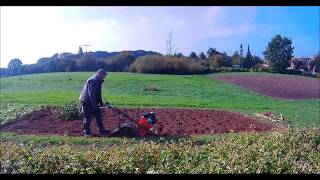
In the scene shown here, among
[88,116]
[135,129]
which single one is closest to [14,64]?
[135,129]

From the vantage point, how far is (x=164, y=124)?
518 inches

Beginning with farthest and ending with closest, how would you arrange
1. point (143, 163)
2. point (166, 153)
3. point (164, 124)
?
1. point (164, 124)
2. point (166, 153)
3. point (143, 163)

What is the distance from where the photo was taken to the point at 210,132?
12188mm

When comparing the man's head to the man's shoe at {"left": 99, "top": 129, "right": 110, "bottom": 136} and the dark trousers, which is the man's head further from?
the man's shoe at {"left": 99, "top": 129, "right": 110, "bottom": 136}

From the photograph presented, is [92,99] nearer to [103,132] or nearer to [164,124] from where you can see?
[103,132]

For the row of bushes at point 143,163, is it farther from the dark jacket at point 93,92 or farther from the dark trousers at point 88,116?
the dark trousers at point 88,116

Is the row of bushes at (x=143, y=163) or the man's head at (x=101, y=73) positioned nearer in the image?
the row of bushes at (x=143, y=163)

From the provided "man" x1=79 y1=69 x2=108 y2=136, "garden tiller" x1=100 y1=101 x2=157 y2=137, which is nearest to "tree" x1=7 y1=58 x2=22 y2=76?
"man" x1=79 y1=69 x2=108 y2=136

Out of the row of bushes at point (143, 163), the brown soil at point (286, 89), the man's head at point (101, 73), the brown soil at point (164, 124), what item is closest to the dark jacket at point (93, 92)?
the man's head at point (101, 73)

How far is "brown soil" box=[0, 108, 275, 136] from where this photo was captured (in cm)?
1218

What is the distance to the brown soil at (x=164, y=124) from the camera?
12182 millimetres
